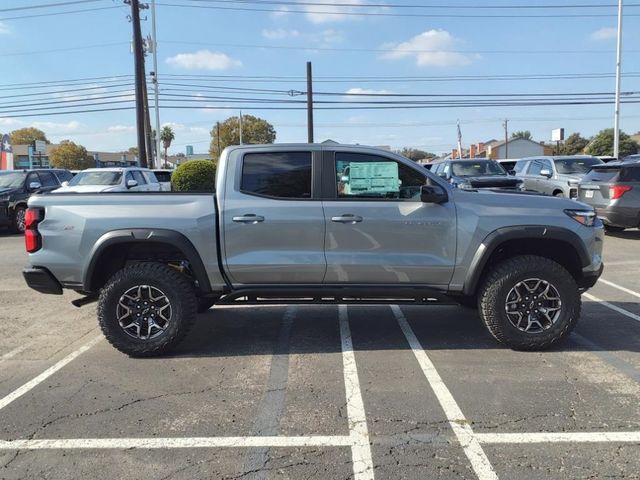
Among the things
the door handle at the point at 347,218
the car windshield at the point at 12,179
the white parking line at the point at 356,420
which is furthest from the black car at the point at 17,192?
the white parking line at the point at 356,420

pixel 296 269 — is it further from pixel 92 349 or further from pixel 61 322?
pixel 61 322

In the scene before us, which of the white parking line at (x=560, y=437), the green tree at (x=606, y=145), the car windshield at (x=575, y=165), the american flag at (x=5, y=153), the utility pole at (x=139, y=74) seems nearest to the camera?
the white parking line at (x=560, y=437)

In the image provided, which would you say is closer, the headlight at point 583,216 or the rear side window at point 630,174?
the headlight at point 583,216

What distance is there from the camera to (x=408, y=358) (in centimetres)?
501

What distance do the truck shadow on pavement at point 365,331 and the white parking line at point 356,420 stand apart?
27cm

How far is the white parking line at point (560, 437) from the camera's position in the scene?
3.48m

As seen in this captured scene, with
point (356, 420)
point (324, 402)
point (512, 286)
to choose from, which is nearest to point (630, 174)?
point (512, 286)

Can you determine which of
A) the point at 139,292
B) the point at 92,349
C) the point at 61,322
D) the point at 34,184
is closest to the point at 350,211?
the point at 139,292

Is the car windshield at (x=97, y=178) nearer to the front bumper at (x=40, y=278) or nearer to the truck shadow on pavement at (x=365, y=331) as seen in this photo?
the truck shadow on pavement at (x=365, y=331)

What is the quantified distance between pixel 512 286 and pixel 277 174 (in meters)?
2.39

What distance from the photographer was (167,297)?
5070 millimetres

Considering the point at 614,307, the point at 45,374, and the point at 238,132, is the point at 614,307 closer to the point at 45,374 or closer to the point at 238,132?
the point at 45,374

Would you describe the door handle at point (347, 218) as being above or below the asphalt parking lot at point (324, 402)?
above

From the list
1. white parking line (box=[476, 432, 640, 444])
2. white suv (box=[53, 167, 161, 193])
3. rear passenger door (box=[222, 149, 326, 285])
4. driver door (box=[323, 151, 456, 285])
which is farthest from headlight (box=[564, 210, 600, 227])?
white suv (box=[53, 167, 161, 193])
